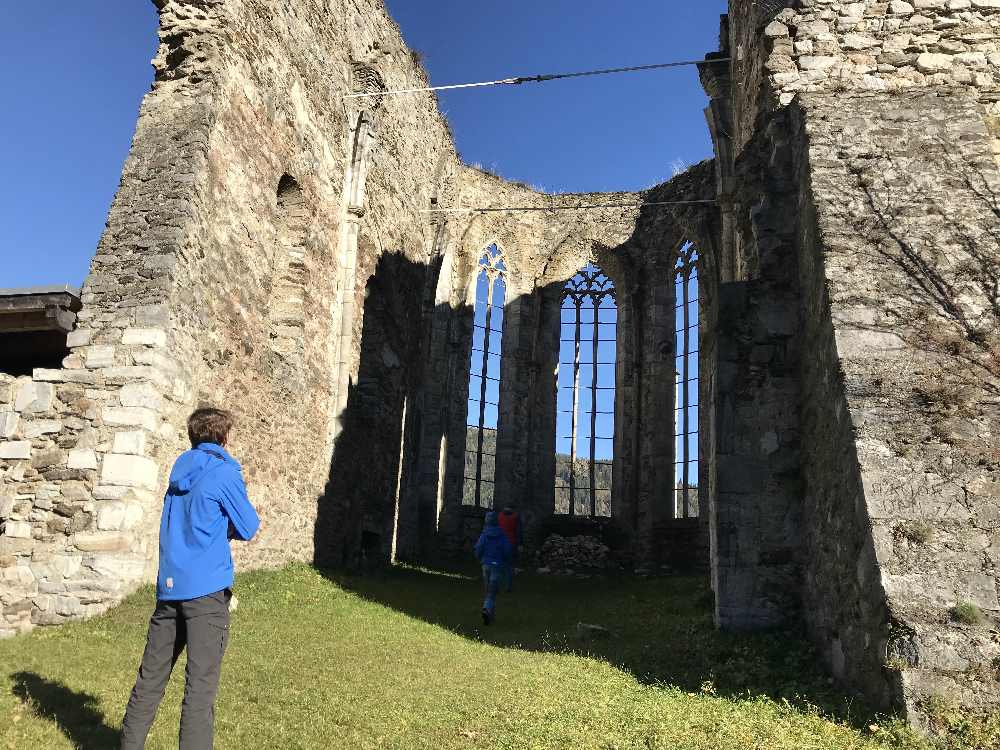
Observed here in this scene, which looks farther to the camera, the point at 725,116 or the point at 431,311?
the point at 431,311

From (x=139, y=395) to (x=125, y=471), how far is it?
70 cm

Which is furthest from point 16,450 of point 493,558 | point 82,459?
point 493,558

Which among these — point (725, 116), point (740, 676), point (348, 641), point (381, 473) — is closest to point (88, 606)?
point (348, 641)

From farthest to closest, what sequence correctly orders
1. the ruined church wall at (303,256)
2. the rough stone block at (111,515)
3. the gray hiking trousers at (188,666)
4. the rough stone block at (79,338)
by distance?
the ruined church wall at (303,256)
the rough stone block at (79,338)
the rough stone block at (111,515)
the gray hiking trousers at (188,666)

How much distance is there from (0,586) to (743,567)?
6.02m

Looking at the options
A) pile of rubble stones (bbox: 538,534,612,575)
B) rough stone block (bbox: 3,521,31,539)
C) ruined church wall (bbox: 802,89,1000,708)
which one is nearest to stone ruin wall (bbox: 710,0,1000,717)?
ruined church wall (bbox: 802,89,1000,708)

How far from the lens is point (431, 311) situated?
17.1m

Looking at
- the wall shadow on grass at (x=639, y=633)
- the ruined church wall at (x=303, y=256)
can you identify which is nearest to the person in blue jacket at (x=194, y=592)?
the wall shadow on grass at (x=639, y=633)

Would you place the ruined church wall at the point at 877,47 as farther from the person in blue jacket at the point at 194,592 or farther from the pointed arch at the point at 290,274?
the pointed arch at the point at 290,274

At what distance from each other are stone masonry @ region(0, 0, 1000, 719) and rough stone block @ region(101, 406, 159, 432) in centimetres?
4

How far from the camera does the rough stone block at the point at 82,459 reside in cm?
633

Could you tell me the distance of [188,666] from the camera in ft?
9.12

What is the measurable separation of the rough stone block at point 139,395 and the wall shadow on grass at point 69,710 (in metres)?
2.70

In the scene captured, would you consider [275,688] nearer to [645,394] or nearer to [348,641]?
[348,641]
